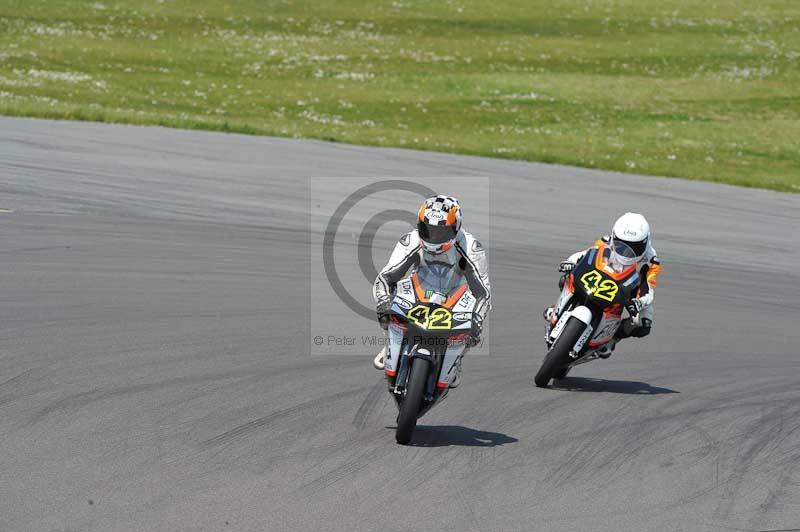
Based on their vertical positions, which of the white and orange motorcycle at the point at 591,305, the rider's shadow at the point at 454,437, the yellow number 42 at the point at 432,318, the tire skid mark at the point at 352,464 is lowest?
the rider's shadow at the point at 454,437

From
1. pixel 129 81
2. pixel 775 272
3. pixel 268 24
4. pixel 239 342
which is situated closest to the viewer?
pixel 239 342

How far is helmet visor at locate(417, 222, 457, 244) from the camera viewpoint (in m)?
8.73

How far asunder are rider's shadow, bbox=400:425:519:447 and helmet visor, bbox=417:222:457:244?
1483mm

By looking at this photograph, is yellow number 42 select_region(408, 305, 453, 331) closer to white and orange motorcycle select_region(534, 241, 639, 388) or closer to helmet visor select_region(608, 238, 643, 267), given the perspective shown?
white and orange motorcycle select_region(534, 241, 639, 388)

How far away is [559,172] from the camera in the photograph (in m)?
27.3

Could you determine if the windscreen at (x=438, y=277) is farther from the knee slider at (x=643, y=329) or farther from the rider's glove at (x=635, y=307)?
the knee slider at (x=643, y=329)

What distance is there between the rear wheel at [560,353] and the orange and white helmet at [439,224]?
102 inches

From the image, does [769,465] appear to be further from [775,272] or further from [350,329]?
[775,272]

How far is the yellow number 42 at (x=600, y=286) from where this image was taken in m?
11.4

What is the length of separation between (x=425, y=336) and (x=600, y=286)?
10.4ft

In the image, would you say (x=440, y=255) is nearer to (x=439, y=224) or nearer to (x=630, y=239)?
(x=439, y=224)

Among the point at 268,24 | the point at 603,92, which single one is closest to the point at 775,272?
the point at 603,92

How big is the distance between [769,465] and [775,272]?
35.4ft

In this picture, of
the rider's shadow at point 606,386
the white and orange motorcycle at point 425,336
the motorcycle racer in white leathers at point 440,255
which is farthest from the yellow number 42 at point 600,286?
the white and orange motorcycle at point 425,336
